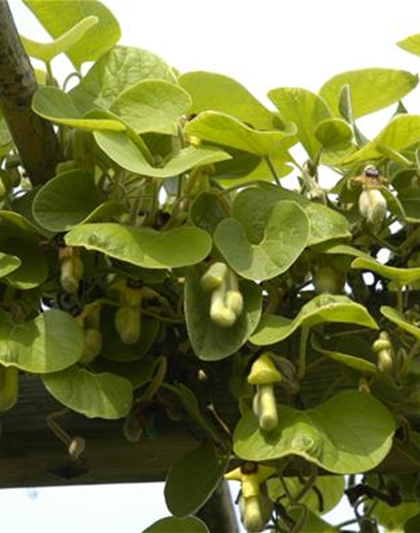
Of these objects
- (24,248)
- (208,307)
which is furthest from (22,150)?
(208,307)

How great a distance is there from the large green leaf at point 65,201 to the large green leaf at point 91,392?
11cm

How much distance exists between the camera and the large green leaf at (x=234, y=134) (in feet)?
2.80

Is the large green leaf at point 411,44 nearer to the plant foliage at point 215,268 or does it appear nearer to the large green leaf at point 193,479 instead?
the plant foliage at point 215,268

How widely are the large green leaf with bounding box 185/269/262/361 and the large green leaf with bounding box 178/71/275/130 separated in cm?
17

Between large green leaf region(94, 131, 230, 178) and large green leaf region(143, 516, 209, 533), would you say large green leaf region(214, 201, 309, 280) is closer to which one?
large green leaf region(94, 131, 230, 178)

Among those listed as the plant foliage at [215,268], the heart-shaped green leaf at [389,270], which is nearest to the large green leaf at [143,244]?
the plant foliage at [215,268]

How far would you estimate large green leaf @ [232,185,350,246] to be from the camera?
2.85 ft

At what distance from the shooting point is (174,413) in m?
0.92

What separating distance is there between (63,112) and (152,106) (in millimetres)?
65

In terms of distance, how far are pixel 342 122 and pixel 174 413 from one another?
0.25m

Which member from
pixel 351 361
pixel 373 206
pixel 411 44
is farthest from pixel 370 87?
pixel 351 361

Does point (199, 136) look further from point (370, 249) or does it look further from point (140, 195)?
point (370, 249)

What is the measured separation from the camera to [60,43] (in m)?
0.94

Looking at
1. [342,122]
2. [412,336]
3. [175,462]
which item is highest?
[342,122]
